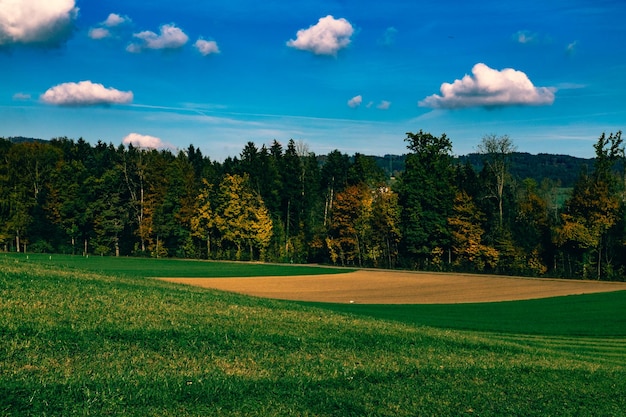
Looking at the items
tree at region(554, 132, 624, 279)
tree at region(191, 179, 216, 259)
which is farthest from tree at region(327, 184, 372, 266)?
tree at region(554, 132, 624, 279)

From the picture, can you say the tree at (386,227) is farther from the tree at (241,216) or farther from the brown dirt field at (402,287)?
the tree at (241,216)

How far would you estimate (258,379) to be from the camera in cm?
873

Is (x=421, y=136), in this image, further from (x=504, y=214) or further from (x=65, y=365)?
(x=65, y=365)

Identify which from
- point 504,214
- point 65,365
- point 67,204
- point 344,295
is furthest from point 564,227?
point 67,204

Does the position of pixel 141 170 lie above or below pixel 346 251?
above

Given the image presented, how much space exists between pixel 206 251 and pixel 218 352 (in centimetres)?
8070

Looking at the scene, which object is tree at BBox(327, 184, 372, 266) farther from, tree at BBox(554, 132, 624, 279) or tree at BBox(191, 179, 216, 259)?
tree at BBox(554, 132, 624, 279)

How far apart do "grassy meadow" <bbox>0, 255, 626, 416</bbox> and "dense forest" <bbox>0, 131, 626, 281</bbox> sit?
5237 centimetres

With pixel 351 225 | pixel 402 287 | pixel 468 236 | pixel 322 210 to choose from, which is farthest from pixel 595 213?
pixel 322 210

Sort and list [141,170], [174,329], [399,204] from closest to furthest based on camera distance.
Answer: [174,329] < [399,204] < [141,170]

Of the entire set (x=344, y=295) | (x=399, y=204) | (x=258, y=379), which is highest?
(x=399, y=204)

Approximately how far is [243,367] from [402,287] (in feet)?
153

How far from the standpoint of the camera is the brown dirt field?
4597cm

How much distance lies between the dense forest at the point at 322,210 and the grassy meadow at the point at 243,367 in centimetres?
5237
